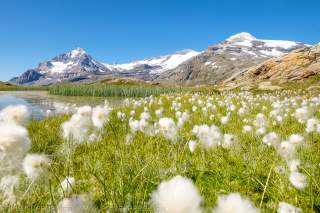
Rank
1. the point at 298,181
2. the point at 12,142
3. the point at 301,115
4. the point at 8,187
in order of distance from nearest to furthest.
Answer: the point at 12,142
the point at 8,187
the point at 298,181
the point at 301,115

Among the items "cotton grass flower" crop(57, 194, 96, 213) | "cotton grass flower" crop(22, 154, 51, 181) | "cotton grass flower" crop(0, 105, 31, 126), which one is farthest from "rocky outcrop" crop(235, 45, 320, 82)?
"cotton grass flower" crop(57, 194, 96, 213)

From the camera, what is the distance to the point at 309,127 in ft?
18.6

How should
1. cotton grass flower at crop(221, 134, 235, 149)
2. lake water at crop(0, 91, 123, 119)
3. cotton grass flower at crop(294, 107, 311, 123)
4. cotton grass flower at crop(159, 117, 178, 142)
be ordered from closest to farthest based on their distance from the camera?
cotton grass flower at crop(159, 117, 178, 142) → cotton grass flower at crop(221, 134, 235, 149) → cotton grass flower at crop(294, 107, 311, 123) → lake water at crop(0, 91, 123, 119)

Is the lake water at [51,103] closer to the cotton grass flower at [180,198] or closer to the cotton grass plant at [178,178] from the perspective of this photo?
the cotton grass plant at [178,178]

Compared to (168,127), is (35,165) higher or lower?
higher

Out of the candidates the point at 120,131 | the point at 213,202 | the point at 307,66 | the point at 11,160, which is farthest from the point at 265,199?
the point at 307,66

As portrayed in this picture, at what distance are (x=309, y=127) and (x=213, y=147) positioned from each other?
2.09 metres

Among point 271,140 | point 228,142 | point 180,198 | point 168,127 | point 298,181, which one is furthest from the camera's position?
point 271,140

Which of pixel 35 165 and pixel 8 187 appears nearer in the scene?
pixel 35 165

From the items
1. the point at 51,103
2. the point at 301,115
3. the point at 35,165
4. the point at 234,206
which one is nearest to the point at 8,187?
the point at 35,165

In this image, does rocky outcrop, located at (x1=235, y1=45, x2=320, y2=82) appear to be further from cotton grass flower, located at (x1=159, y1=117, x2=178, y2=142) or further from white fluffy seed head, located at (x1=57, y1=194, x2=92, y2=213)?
white fluffy seed head, located at (x1=57, y1=194, x2=92, y2=213)

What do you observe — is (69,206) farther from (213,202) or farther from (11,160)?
(213,202)

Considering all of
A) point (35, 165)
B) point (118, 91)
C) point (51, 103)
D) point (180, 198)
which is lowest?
point (51, 103)

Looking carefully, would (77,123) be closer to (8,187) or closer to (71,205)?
(8,187)
